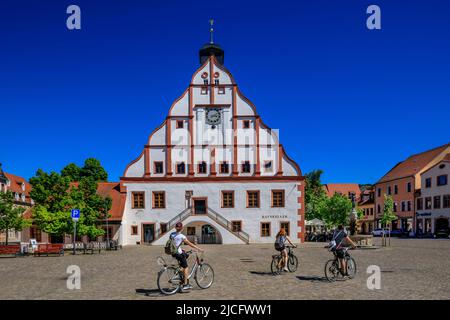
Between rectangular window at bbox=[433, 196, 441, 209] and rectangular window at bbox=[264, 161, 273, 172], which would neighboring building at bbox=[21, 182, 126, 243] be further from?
rectangular window at bbox=[433, 196, 441, 209]

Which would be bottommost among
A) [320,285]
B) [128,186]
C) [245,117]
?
[320,285]

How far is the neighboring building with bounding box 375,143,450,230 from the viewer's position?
5941cm

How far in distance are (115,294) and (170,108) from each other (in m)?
30.0

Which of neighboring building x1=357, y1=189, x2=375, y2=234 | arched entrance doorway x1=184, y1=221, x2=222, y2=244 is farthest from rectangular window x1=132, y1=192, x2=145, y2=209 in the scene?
neighboring building x1=357, y1=189, x2=375, y2=234

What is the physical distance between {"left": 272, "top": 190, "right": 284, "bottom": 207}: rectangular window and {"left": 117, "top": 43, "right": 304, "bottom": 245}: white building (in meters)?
0.09

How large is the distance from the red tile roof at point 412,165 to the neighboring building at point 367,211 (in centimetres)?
876

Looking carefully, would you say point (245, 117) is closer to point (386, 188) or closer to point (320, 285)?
point (320, 285)

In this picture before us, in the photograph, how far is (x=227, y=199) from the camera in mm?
39156

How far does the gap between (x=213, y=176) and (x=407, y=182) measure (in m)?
36.0

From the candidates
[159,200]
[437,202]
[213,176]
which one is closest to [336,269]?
[213,176]

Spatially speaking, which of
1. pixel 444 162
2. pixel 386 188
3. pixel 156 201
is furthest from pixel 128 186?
pixel 386 188

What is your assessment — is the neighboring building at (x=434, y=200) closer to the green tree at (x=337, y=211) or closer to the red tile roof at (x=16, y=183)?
the green tree at (x=337, y=211)

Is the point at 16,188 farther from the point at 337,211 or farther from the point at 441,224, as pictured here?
the point at 441,224

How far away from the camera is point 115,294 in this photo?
1127 centimetres
